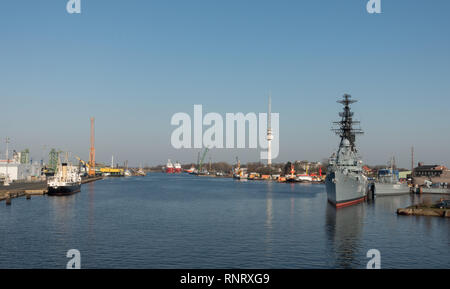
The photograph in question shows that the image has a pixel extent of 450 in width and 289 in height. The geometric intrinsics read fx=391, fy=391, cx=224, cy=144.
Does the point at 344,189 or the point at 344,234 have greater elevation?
the point at 344,189

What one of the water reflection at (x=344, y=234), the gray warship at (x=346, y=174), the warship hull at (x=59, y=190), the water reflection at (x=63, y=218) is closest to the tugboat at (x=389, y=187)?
the gray warship at (x=346, y=174)

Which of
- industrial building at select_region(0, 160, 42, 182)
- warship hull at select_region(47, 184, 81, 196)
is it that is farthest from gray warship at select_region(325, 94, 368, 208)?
industrial building at select_region(0, 160, 42, 182)

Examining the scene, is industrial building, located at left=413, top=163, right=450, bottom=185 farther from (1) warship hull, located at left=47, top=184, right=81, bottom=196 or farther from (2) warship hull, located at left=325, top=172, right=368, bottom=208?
(1) warship hull, located at left=47, top=184, right=81, bottom=196

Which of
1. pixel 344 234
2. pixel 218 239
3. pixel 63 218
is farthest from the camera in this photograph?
pixel 63 218

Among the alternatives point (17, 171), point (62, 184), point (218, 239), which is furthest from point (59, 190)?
point (218, 239)

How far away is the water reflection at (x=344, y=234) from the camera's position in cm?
3225

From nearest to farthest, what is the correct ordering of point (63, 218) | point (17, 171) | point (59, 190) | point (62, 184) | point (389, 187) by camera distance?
point (63, 218) → point (59, 190) → point (62, 184) → point (389, 187) → point (17, 171)

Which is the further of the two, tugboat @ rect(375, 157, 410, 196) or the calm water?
tugboat @ rect(375, 157, 410, 196)

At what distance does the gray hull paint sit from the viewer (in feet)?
222

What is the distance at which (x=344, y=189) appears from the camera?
7038 centimetres

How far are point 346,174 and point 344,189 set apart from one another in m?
2.88

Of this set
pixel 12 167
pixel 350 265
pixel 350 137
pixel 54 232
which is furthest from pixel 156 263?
pixel 12 167

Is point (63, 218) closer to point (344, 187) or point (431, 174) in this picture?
point (344, 187)
